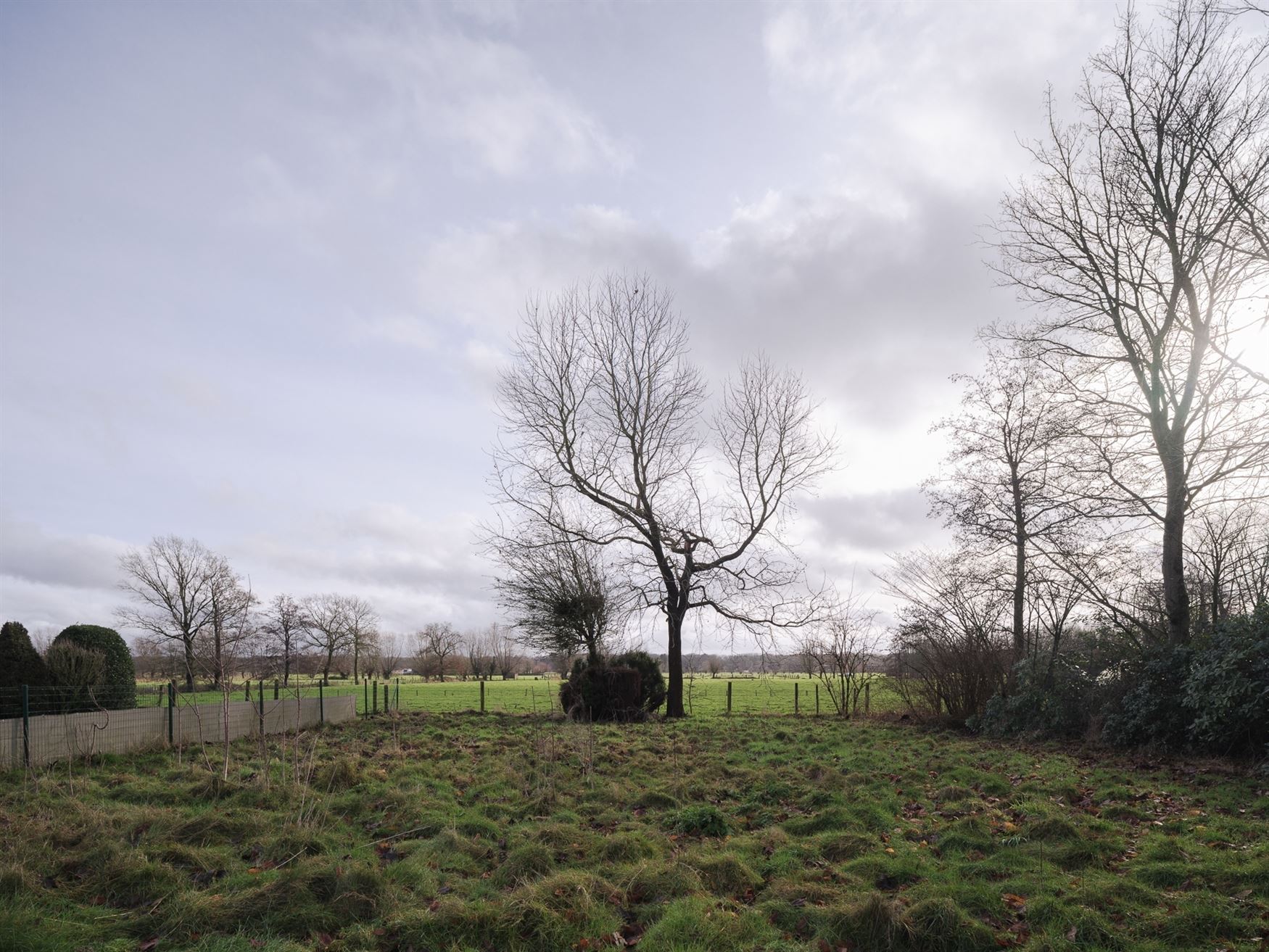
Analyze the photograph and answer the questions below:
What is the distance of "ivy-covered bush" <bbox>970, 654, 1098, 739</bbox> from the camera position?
14430mm

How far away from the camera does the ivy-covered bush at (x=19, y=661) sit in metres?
13.8

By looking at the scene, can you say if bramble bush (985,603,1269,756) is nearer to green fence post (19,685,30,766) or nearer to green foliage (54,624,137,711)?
green fence post (19,685,30,766)

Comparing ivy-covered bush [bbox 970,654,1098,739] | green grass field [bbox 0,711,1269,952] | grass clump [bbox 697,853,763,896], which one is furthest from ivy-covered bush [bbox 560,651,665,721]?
grass clump [bbox 697,853,763,896]

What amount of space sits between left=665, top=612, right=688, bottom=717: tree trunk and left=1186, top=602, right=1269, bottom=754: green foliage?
12662 millimetres

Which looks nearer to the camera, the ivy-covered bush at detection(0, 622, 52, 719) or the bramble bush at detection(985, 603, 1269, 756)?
the bramble bush at detection(985, 603, 1269, 756)

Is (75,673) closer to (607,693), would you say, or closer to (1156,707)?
(607,693)

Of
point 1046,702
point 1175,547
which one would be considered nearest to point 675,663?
point 1046,702

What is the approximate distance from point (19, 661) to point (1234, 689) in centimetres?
2037

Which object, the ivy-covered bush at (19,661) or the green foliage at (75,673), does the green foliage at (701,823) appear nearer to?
the green foliage at (75,673)

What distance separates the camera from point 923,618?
18562mm

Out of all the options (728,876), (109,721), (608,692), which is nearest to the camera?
(728,876)

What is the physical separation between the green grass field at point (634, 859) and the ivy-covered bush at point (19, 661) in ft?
14.1

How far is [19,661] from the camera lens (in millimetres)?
13922

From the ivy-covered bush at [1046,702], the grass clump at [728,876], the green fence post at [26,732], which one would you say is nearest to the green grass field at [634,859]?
the grass clump at [728,876]
